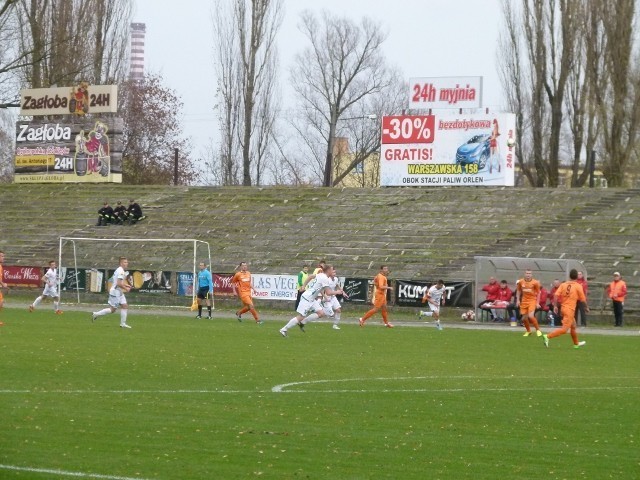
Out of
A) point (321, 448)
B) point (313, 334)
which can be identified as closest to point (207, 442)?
point (321, 448)

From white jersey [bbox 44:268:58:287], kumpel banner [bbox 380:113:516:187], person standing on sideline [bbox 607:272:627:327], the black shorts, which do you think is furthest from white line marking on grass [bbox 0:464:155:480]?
kumpel banner [bbox 380:113:516:187]

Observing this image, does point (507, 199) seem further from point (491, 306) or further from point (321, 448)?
point (321, 448)

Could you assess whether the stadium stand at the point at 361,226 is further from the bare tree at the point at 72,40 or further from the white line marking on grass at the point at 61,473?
the white line marking on grass at the point at 61,473

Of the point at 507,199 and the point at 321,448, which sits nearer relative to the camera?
the point at 321,448

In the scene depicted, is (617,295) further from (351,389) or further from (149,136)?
(149,136)

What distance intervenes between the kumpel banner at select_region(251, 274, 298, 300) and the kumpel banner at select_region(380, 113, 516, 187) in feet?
45.7

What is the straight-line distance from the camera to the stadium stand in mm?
49969

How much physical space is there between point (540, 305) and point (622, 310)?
268cm

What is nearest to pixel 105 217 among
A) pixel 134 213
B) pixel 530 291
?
pixel 134 213

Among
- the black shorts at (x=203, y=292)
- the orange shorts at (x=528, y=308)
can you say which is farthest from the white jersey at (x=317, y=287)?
the black shorts at (x=203, y=292)

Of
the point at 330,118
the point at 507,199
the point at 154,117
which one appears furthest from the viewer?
the point at 154,117

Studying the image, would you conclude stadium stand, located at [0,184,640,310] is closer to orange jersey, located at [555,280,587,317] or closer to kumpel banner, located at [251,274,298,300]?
kumpel banner, located at [251,274,298,300]

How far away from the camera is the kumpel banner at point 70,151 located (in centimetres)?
6512

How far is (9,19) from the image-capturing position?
211ft
